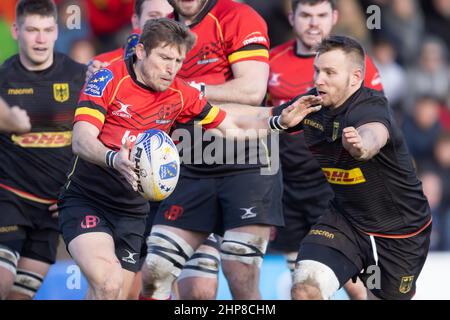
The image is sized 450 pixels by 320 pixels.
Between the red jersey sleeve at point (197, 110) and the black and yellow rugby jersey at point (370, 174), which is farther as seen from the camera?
the red jersey sleeve at point (197, 110)

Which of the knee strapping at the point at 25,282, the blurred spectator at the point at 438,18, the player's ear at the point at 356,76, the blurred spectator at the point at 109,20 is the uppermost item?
the blurred spectator at the point at 438,18

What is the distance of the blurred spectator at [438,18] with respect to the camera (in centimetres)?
1416

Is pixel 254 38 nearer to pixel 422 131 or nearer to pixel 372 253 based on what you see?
pixel 372 253

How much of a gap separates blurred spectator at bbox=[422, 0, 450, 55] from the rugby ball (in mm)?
7630

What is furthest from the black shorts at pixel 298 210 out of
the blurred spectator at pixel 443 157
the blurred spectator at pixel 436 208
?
the blurred spectator at pixel 443 157

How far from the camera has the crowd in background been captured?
12102 millimetres

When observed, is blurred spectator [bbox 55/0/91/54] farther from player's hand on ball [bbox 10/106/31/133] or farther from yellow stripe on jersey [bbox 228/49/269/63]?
player's hand on ball [bbox 10/106/31/133]

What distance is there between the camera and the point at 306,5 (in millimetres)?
10109

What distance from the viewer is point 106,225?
7.82 m

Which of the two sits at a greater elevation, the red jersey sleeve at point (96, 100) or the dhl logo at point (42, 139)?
the dhl logo at point (42, 139)

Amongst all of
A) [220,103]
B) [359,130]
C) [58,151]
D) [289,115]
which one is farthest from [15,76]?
[359,130]

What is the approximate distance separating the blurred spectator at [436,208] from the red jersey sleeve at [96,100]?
18.9 feet

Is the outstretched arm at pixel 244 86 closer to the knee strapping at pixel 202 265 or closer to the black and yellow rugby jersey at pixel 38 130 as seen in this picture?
the black and yellow rugby jersey at pixel 38 130

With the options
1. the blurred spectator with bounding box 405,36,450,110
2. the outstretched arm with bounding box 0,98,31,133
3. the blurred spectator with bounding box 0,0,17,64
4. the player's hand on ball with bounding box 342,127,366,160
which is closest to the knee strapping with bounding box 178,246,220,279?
the player's hand on ball with bounding box 342,127,366,160
